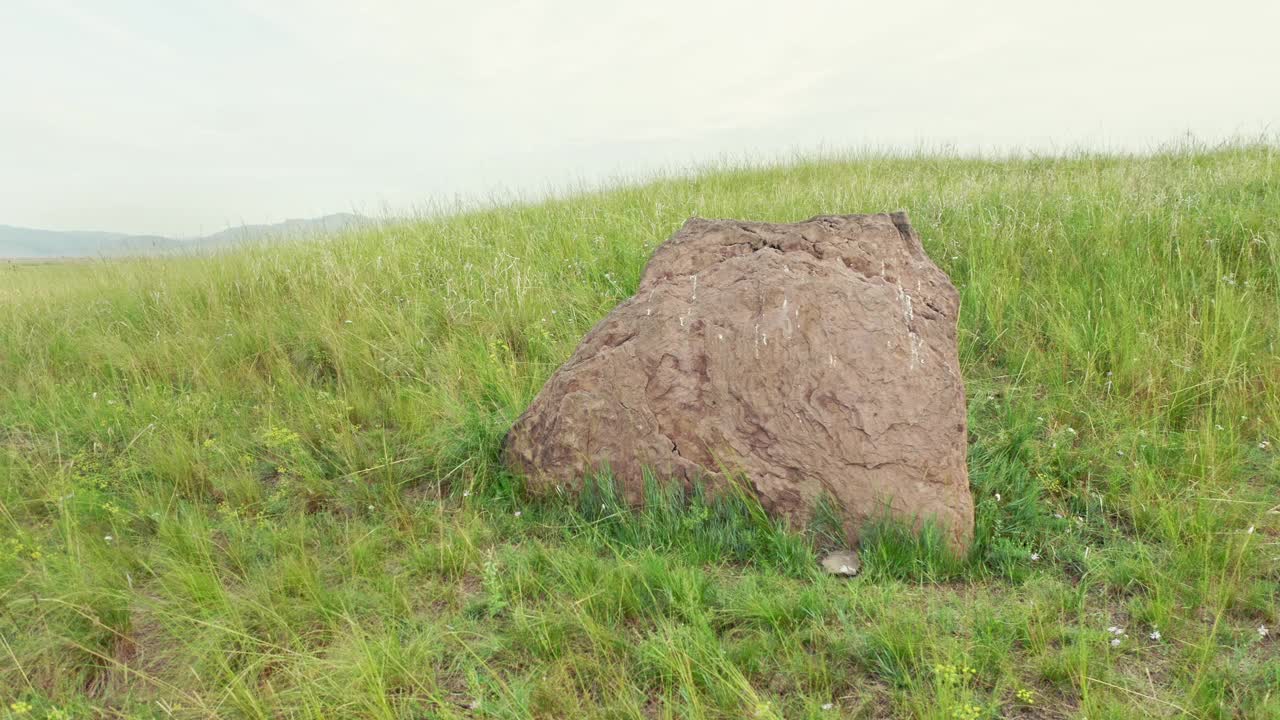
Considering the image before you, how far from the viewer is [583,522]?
3291mm

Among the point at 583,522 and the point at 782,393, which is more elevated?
the point at 782,393

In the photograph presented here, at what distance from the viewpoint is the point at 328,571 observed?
10.5ft

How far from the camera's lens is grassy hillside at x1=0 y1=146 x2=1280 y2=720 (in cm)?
243

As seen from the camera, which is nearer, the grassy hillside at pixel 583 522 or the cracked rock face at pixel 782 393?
the grassy hillside at pixel 583 522

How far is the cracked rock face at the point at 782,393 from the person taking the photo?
3.08m

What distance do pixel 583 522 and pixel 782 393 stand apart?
1.05 meters

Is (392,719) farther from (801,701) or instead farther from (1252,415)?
(1252,415)

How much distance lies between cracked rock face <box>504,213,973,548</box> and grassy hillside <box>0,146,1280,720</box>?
18cm

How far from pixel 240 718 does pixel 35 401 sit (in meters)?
4.39

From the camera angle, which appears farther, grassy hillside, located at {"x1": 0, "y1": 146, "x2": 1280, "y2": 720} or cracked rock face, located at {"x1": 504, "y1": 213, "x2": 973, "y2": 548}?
cracked rock face, located at {"x1": 504, "y1": 213, "x2": 973, "y2": 548}

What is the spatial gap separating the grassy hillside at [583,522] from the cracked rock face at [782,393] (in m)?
0.18

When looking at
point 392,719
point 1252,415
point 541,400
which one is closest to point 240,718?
point 392,719

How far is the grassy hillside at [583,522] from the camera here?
243 cm

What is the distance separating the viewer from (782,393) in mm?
3205
